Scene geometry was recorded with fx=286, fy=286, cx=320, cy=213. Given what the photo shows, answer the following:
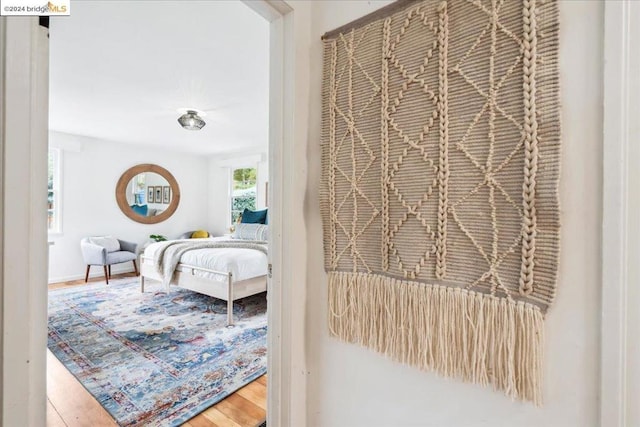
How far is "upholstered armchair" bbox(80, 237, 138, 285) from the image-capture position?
416 cm

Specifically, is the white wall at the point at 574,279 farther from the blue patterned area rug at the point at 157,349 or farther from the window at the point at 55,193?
the window at the point at 55,193

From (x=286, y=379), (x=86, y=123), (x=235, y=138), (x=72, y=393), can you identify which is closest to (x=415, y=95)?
(x=286, y=379)

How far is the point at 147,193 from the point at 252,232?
274 centimetres

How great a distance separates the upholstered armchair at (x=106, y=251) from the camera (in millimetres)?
4160

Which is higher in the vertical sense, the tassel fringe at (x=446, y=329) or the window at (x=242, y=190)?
the window at (x=242, y=190)

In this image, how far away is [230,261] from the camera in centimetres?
286

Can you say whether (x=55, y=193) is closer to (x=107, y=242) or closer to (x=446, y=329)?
(x=107, y=242)

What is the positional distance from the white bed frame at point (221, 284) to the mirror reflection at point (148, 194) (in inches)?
93.3

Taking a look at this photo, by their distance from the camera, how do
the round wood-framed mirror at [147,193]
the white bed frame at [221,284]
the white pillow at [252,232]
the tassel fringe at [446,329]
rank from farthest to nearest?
the round wood-framed mirror at [147,193], the white pillow at [252,232], the white bed frame at [221,284], the tassel fringe at [446,329]

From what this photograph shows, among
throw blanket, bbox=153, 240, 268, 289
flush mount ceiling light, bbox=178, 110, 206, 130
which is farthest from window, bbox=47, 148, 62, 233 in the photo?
flush mount ceiling light, bbox=178, 110, 206, 130
